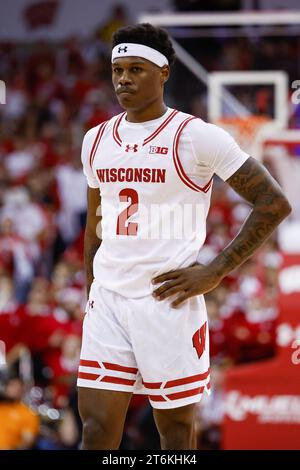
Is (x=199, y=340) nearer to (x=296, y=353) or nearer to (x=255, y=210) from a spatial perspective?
(x=255, y=210)

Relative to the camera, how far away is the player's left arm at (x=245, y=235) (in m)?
4.28

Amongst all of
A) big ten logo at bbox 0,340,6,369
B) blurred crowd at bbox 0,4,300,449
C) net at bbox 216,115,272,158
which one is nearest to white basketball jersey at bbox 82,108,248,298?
blurred crowd at bbox 0,4,300,449

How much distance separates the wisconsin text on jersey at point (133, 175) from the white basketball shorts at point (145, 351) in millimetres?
493

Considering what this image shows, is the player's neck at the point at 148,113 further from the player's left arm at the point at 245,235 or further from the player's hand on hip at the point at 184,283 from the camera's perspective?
the player's hand on hip at the point at 184,283

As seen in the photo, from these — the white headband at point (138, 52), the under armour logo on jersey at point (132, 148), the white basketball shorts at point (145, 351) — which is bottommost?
the white basketball shorts at point (145, 351)

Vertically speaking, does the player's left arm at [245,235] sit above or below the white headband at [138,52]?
below

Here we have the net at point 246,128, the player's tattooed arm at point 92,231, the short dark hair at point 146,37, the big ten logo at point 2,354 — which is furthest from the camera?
the net at point 246,128

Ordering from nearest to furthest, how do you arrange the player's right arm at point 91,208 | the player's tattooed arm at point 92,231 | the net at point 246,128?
the player's right arm at point 91,208 < the player's tattooed arm at point 92,231 < the net at point 246,128

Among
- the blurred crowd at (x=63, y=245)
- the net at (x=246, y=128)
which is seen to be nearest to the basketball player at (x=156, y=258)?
the blurred crowd at (x=63, y=245)

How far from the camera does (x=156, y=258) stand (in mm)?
4297

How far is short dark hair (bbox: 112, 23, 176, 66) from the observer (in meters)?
4.38

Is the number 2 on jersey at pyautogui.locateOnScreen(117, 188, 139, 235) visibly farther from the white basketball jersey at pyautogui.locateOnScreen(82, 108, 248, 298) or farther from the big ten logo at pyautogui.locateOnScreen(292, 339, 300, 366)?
the big ten logo at pyautogui.locateOnScreen(292, 339, 300, 366)

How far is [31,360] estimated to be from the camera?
32.3 ft
